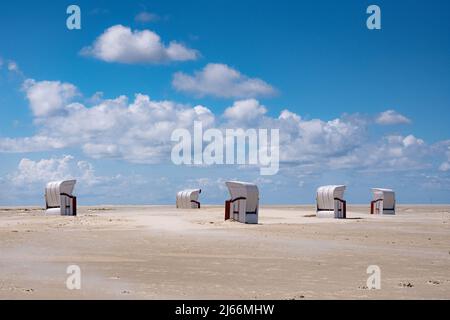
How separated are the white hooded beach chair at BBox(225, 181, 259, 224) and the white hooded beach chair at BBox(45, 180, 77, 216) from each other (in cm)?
1969

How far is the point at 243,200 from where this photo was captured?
41.9 meters

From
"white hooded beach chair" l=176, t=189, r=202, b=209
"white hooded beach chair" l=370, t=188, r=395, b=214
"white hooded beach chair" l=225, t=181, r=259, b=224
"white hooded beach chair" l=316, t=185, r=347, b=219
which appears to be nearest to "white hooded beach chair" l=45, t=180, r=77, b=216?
"white hooded beach chair" l=225, t=181, r=259, b=224

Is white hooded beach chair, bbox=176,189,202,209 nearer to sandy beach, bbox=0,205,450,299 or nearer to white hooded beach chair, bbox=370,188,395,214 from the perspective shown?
white hooded beach chair, bbox=370,188,395,214

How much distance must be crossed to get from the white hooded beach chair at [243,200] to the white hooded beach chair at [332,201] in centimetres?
1430

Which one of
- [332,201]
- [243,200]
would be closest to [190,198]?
[332,201]

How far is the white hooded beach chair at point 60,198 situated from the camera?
2152 inches

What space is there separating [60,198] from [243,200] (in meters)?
21.1

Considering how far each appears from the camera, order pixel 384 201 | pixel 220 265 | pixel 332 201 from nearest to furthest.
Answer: pixel 220 265, pixel 332 201, pixel 384 201

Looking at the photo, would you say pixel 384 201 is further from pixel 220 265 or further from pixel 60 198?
pixel 220 265

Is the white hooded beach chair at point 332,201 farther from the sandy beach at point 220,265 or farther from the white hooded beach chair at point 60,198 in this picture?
the white hooded beach chair at point 60,198

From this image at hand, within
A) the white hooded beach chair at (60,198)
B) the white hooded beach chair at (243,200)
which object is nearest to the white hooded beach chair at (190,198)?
the white hooded beach chair at (60,198)

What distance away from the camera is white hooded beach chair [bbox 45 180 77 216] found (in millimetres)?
54669

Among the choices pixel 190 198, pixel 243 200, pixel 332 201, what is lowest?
pixel 190 198
